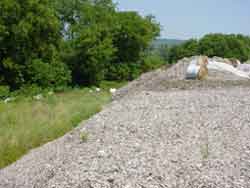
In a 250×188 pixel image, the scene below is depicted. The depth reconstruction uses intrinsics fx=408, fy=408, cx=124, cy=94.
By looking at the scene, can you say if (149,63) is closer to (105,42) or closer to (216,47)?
(105,42)

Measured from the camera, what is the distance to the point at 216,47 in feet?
118

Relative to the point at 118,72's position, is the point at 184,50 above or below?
above

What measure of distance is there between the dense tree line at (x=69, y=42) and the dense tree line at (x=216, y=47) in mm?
7391

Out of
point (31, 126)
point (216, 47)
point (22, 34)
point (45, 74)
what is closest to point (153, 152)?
point (31, 126)

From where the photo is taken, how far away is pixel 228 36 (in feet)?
128

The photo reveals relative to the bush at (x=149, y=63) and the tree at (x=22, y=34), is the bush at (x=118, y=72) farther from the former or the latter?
the tree at (x=22, y=34)

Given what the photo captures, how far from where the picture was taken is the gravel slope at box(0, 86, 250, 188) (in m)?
4.12

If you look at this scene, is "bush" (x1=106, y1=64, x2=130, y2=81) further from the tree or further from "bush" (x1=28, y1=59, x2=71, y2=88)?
the tree

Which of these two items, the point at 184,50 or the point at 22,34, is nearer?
the point at 22,34

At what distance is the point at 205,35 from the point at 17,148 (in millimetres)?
34332

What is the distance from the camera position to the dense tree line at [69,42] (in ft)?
67.1

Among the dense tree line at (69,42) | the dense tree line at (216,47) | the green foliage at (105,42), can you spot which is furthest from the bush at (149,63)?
the dense tree line at (216,47)

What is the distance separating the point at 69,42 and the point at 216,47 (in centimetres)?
1618

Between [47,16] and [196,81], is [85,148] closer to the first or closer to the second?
[196,81]
